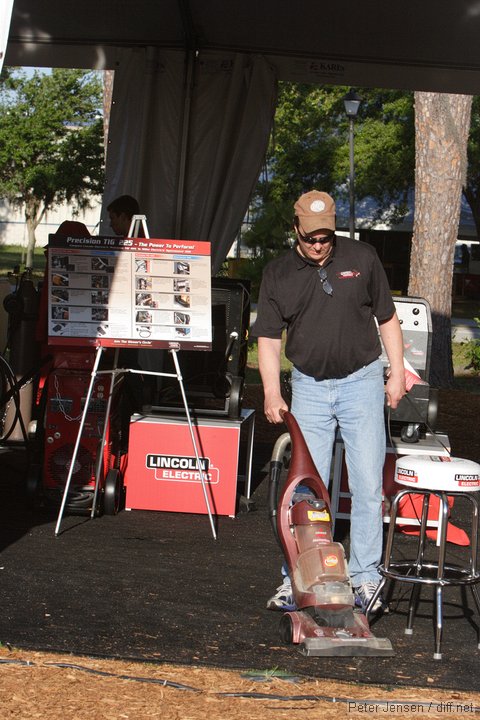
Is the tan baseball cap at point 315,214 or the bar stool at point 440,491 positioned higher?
the tan baseball cap at point 315,214

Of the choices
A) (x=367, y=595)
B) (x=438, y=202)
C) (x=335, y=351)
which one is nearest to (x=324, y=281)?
(x=335, y=351)

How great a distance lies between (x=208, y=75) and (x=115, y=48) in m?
0.75

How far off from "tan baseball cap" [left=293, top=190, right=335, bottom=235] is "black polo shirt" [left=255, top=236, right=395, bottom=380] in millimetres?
207

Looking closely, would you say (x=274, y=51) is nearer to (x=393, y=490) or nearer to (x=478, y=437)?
(x=393, y=490)

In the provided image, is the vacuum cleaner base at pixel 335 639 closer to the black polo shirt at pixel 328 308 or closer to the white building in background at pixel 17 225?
the black polo shirt at pixel 328 308

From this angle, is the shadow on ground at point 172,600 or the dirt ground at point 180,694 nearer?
the dirt ground at point 180,694

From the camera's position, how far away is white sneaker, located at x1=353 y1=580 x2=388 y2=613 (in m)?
4.79

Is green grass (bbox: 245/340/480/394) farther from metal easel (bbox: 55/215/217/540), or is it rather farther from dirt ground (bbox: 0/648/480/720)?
dirt ground (bbox: 0/648/480/720)

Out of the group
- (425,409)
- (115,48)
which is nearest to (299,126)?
(115,48)

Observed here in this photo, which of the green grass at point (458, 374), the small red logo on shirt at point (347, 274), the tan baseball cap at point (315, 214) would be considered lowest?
the green grass at point (458, 374)

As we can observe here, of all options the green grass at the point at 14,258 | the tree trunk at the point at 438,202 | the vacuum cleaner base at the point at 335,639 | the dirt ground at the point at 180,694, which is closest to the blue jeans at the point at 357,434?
the vacuum cleaner base at the point at 335,639

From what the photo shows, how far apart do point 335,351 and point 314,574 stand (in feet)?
3.17

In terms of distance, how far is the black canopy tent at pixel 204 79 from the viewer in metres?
7.78

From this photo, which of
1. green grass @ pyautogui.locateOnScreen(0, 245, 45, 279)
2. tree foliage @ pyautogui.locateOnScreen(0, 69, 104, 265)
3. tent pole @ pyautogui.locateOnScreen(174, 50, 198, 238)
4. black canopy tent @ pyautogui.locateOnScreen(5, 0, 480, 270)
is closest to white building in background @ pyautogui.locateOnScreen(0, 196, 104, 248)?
green grass @ pyautogui.locateOnScreen(0, 245, 45, 279)
